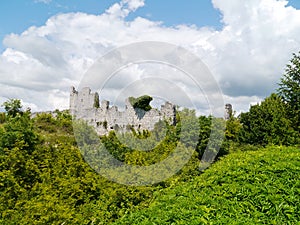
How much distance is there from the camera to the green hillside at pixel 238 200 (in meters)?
3.77

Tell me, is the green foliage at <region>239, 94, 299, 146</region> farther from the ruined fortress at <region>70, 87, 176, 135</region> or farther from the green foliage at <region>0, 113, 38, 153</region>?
the green foliage at <region>0, 113, 38, 153</region>

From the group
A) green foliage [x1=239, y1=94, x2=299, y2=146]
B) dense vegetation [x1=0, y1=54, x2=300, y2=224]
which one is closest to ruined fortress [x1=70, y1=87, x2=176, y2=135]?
green foliage [x1=239, y1=94, x2=299, y2=146]

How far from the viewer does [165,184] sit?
28.0ft

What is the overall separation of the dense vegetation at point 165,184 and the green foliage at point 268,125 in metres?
0.06

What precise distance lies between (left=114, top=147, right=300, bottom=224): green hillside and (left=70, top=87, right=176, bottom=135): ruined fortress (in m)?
13.7

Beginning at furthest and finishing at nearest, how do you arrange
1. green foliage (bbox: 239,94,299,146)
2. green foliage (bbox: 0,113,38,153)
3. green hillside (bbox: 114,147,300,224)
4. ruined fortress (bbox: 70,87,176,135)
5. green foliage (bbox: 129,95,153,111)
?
green foliage (bbox: 129,95,153,111) < ruined fortress (bbox: 70,87,176,135) < green foliage (bbox: 239,94,299,146) < green foliage (bbox: 0,113,38,153) < green hillside (bbox: 114,147,300,224)

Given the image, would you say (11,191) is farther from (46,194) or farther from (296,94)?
(296,94)

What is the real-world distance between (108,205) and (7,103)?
21479mm

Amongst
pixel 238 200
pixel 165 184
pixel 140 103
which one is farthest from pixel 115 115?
pixel 238 200

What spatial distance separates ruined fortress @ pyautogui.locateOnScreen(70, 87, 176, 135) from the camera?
20.1m

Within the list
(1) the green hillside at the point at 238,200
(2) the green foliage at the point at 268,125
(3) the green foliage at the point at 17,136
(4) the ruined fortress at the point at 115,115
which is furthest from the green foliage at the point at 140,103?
(1) the green hillside at the point at 238,200

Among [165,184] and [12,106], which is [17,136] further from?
[12,106]

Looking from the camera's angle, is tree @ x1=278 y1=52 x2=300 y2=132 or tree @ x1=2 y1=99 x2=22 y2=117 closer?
tree @ x1=278 y1=52 x2=300 y2=132

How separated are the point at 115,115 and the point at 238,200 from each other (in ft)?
60.9
